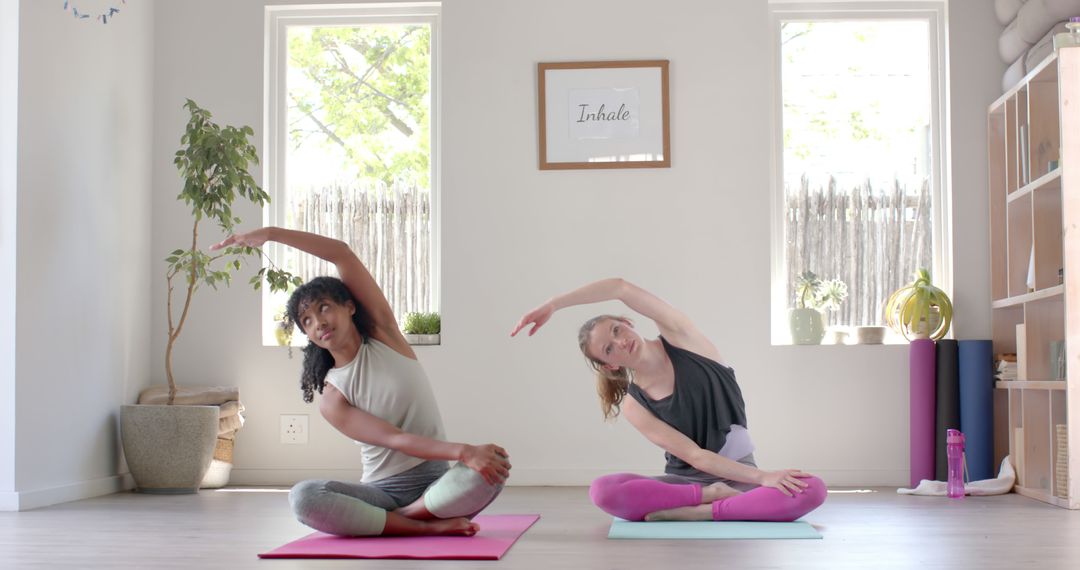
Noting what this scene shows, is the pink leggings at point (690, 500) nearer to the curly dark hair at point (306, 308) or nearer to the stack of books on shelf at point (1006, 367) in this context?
the curly dark hair at point (306, 308)

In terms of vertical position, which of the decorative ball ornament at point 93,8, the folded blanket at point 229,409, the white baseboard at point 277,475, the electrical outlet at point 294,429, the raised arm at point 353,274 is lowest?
the white baseboard at point 277,475

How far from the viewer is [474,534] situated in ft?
10.6

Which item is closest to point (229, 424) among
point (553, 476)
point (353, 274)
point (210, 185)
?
point (210, 185)

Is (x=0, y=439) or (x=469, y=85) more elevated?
(x=469, y=85)

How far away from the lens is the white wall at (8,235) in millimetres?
4113

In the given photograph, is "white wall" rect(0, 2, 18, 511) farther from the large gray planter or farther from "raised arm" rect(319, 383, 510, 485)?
"raised arm" rect(319, 383, 510, 485)

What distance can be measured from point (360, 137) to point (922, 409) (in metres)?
2.87

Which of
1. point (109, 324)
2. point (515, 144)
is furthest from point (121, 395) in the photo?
point (515, 144)

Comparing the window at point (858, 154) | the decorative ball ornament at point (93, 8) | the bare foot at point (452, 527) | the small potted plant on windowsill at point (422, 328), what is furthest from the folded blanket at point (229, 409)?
the window at point (858, 154)

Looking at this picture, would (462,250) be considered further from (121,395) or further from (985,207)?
(985,207)

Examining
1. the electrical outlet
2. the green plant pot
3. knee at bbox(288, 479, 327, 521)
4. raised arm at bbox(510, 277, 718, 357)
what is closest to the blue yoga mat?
raised arm at bbox(510, 277, 718, 357)

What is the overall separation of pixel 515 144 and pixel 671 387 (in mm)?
1939

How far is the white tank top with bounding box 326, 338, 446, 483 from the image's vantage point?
3137 millimetres

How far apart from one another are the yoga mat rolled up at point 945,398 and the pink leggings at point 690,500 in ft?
4.99
